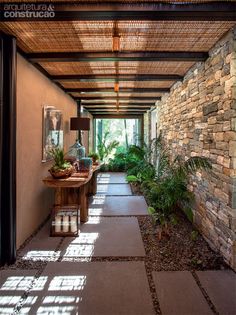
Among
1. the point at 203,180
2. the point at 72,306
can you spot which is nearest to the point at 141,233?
the point at 203,180

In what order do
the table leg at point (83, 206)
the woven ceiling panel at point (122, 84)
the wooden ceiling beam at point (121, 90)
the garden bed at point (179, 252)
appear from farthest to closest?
the wooden ceiling beam at point (121, 90) → the woven ceiling panel at point (122, 84) → the table leg at point (83, 206) → the garden bed at point (179, 252)

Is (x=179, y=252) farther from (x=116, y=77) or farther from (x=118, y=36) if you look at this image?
(x=116, y=77)

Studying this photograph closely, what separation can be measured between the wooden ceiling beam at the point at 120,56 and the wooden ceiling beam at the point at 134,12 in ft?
3.22

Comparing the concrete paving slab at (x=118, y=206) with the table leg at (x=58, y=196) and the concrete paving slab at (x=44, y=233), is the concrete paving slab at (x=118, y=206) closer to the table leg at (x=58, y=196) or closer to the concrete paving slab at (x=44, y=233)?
the concrete paving slab at (x=44, y=233)

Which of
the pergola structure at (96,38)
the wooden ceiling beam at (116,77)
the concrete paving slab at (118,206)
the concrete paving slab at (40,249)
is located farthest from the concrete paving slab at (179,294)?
the wooden ceiling beam at (116,77)

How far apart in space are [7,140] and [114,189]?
447 centimetres

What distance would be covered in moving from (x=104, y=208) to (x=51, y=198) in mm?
1005

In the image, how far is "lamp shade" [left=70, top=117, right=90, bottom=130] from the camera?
5.71 meters

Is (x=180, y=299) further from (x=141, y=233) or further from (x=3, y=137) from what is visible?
(x=3, y=137)

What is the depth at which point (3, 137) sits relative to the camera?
8.55ft

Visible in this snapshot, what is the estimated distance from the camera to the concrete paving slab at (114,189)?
20.8 ft

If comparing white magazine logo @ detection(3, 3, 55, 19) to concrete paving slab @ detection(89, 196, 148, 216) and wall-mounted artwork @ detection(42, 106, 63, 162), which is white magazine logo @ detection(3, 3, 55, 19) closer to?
wall-mounted artwork @ detection(42, 106, 63, 162)

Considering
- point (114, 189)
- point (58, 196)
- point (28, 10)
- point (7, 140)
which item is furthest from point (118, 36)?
point (114, 189)

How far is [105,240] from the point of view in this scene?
3402 mm
